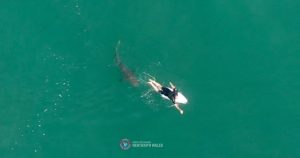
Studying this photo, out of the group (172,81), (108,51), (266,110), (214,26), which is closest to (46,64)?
(108,51)

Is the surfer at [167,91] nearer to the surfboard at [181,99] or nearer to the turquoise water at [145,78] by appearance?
the surfboard at [181,99]

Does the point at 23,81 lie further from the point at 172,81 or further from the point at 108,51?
the point at 172,81

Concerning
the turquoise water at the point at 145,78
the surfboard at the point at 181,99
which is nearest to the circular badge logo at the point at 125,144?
the turquoise water at the point at 145,78

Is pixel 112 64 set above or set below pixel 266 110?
above

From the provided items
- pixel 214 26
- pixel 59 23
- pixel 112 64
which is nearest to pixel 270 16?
pixel 214 26

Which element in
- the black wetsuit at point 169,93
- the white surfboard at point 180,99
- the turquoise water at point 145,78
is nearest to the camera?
the black wetsuit at point 169,93

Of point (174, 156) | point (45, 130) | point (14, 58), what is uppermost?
point (14, 58)
